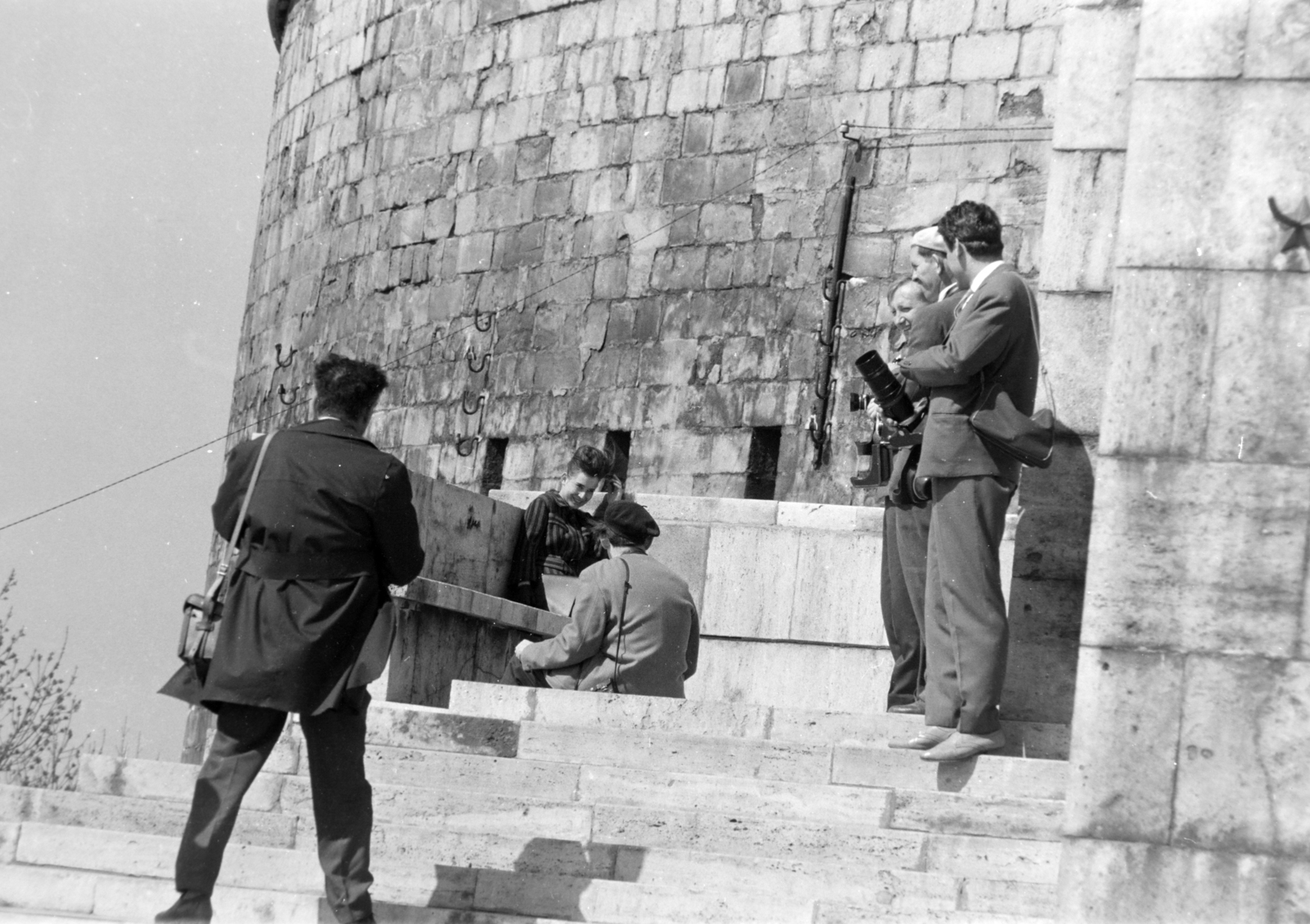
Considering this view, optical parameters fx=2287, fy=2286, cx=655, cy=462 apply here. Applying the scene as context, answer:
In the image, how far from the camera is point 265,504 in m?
5.23

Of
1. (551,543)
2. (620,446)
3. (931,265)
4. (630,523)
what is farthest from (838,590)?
(620,446)

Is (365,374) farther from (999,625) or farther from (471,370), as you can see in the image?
(471,370)

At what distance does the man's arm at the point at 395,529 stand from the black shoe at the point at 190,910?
0.84 metres

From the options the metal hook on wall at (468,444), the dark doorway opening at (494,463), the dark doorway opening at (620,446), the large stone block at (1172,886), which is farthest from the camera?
the metal hook on wall at (468,444)

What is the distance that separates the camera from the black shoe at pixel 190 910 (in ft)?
16.2


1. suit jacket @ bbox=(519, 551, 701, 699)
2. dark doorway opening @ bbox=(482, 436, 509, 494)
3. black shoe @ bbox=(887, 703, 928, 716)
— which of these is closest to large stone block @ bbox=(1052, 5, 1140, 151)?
black shoe @ bbox=(887, 703, 928, 716)

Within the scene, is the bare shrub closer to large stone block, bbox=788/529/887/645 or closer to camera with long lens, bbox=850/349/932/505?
large stone block, bbox=788/529/887/645

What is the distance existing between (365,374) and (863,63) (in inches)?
325

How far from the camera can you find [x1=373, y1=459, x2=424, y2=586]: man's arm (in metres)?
5.26

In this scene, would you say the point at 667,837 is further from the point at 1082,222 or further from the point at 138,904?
the point at 1082,222

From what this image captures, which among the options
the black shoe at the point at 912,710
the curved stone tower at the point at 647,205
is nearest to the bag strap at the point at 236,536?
the black shoe at the point at 912,710

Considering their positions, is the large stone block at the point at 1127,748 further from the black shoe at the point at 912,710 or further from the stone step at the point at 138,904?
the black shoe at the point at 912,710

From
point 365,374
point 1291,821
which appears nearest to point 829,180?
point 365,374

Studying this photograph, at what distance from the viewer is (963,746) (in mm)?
5672
